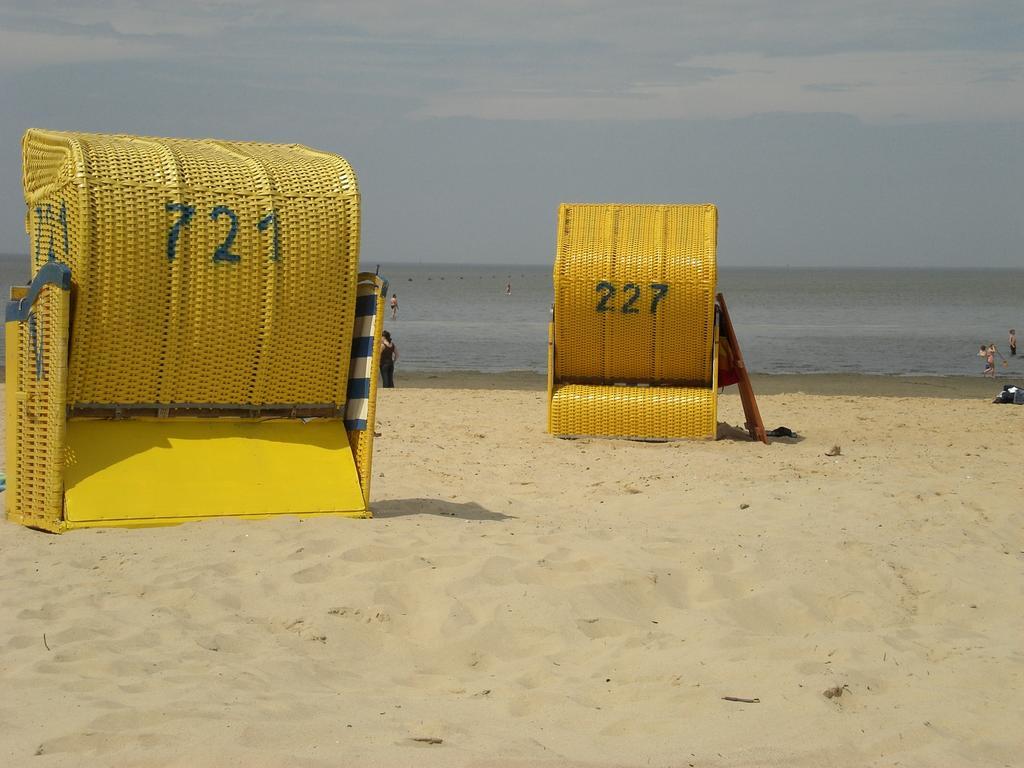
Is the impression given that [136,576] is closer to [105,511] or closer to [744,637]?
[105,511]

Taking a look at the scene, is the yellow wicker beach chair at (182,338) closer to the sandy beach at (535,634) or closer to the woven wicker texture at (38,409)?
the woven wicker texture at (38,409)

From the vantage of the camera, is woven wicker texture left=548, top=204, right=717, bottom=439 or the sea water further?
the sea water

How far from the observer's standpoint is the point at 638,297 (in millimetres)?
12328

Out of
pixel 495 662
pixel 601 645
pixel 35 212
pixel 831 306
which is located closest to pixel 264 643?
pixel 495 662

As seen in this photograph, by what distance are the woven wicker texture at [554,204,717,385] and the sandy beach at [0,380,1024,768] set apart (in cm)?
361

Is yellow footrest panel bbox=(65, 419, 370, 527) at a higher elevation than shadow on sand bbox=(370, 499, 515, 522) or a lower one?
higher

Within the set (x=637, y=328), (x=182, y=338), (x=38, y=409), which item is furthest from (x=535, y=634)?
(x=637, y=328)

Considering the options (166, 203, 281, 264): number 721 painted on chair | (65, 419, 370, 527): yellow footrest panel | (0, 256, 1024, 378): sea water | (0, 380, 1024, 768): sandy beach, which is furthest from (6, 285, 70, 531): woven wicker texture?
(0, 256, 1024, 378): sea water

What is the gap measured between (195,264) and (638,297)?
6.26 meters

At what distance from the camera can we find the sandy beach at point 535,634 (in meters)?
3.92

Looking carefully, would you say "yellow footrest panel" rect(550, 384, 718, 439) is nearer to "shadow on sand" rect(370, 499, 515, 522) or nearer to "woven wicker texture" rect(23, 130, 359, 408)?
"shadow on sand" rect(370, 499, 515, 522)

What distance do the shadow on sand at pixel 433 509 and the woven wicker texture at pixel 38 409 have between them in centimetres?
191

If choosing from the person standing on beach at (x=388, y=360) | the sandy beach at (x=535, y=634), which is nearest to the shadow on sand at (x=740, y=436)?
the sandy beach at (x=535, y=634)

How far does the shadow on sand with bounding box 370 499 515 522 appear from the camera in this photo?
25.2 ft
